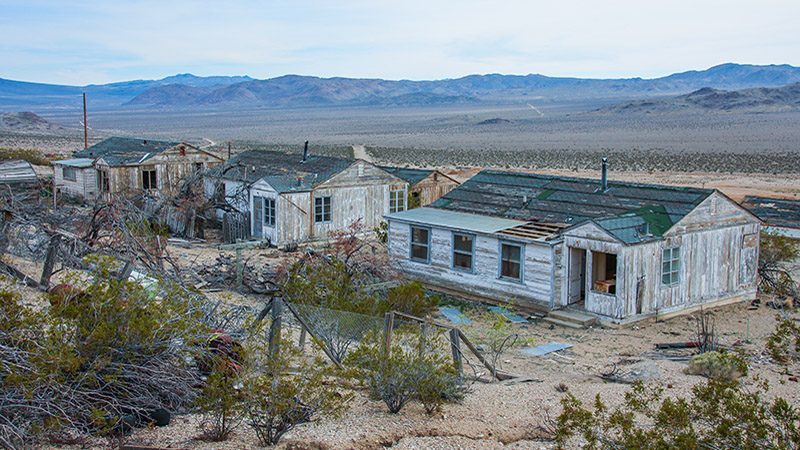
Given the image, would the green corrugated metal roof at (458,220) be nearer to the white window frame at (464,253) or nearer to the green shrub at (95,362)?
the white window frame at (464,253)

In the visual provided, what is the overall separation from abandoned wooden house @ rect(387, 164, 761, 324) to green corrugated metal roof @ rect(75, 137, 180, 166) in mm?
16173

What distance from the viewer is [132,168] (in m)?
34.6

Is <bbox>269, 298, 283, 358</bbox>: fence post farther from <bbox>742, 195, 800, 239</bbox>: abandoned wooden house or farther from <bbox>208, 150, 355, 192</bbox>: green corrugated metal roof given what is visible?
<bbox>742, 195, 800, 239</bbox>: abandoned wooden house

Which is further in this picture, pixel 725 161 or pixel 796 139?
pixel 796 139

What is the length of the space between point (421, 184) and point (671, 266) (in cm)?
1352

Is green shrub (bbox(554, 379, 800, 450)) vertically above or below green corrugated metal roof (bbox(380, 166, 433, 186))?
below

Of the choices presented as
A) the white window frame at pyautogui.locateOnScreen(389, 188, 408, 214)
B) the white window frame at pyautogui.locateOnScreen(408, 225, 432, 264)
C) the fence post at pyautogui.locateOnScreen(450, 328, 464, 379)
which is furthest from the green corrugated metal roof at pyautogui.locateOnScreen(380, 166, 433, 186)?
the fence post at pyautogui.locateOnScreen(450, 328, 464, 379)

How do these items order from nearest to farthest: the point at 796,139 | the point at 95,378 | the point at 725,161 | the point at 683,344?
the point at 95,378 < the point at 683,344 < the point at 725,161 < the point at 796,139

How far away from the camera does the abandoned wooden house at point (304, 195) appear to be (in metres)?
27.4

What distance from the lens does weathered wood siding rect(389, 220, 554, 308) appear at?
19.3 m

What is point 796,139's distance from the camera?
83062 mm

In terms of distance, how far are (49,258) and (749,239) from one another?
49.8 ft

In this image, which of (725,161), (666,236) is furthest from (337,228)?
(725,161)

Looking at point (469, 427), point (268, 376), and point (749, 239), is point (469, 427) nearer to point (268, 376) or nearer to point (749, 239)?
point (268, 376)
